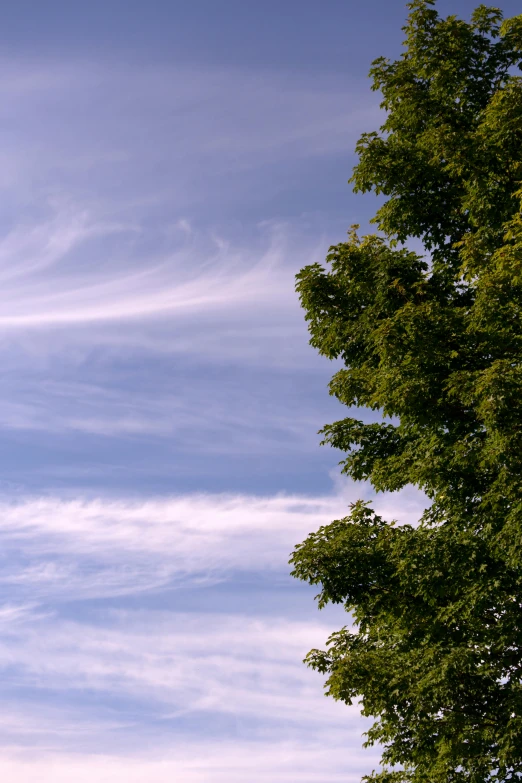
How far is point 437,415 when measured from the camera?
1377cm

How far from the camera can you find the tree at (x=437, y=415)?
12977mm

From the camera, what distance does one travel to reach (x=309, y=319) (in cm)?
1650

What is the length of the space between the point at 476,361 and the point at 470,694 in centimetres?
596

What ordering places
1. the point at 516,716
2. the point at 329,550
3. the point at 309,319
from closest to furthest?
1. the point at 516,716
2. the point at 329,550
3. the point at 309,319

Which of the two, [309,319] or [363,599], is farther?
[309,319]

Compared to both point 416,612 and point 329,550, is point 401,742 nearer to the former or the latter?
point 416,612

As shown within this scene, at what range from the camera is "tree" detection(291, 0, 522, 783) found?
12977 mm

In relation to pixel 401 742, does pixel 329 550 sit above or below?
above

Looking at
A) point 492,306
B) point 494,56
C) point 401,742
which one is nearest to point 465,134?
point 494,56

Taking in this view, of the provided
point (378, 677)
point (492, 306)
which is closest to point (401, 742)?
point (378, 677)

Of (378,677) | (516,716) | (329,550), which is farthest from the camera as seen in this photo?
(329,550)

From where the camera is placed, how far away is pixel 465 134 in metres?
15.8

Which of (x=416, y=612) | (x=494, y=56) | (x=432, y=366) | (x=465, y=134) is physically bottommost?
(x=416, y=612)

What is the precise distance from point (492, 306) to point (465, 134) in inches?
188
